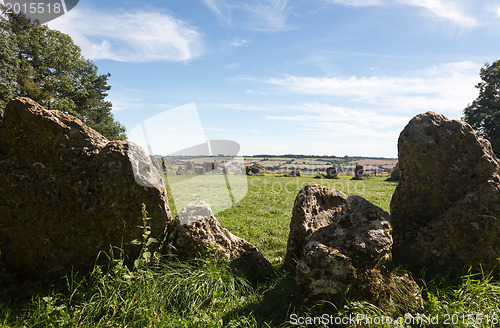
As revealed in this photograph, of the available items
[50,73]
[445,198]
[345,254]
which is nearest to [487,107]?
[445,198]

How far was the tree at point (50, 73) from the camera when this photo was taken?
1108 inches

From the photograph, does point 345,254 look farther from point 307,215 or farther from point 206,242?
point 206,242

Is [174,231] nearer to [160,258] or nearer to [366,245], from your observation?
[160,258]

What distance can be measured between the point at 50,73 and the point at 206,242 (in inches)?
1722

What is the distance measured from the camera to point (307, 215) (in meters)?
5.60

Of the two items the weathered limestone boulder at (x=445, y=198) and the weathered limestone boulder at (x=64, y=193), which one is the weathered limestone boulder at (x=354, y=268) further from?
the weathered limestone boulder at (x=64, y=193)

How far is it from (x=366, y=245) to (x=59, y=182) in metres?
5.59

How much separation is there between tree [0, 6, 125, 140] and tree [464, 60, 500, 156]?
57508mm

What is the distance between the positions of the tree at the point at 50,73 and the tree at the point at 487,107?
57508 millimetres

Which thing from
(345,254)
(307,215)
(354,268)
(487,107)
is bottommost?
(354,268)

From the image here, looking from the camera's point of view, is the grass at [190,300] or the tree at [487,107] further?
the tree at [487,107]

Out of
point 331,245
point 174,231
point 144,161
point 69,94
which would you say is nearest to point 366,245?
point 331,245

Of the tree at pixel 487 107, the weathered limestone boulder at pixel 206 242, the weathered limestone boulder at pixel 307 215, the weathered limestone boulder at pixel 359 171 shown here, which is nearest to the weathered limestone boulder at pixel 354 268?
the weathered limestone boulder at pixel 307 215

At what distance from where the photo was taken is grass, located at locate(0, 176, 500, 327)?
3.83 metres
